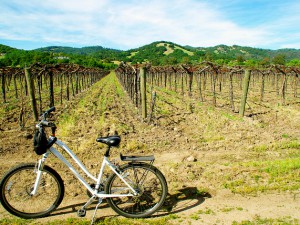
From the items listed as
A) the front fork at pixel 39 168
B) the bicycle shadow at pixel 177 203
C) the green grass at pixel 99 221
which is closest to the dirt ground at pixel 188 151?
the bicycle shadow at pixel 177 203

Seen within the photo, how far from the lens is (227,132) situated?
828cm

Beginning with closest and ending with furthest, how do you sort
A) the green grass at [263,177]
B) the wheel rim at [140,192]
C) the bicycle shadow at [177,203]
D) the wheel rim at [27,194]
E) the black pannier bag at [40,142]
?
the black pannier bag at [40,142] < the wheel rim at [27,194] < the wheel rim at [140,192] < the bicycle shadow at [177,203] < the green grass at [263,177]

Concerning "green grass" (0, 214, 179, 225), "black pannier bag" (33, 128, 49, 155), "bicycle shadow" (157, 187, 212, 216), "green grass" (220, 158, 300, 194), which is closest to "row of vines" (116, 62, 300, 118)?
"green grass" (220, 158, 300, 194)

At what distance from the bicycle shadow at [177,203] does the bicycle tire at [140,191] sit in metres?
0.18

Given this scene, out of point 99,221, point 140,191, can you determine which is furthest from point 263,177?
point 99,221

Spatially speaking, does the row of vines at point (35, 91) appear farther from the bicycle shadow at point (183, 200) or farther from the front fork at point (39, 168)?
the bicycle shadow at point (183, 200)

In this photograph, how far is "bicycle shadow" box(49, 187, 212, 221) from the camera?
3547mm

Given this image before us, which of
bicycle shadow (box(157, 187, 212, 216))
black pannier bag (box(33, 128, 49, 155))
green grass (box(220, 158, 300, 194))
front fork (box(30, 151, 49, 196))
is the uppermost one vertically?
black pannier bag (box(33, 128, 49, 155))

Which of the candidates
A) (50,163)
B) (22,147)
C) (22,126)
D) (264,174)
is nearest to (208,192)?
(264,174)

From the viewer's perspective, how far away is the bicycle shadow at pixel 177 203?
355 centimetres

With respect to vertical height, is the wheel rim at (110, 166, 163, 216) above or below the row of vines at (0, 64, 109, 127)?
below

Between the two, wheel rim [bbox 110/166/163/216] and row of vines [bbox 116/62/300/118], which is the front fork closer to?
wheel rim [bbox 110/166/163/216]

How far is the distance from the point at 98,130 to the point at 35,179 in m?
4.78

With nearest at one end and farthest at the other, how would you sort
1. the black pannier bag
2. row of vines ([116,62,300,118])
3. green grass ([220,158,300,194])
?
the black pannier bag
green grass ([220,158,300,194])
row of vines ([116,62,300,118])
